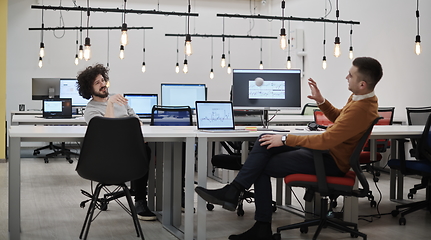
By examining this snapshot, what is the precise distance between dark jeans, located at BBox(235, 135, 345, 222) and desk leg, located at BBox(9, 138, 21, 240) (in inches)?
54.6

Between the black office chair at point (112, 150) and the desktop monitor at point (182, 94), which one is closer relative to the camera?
the black office chair at point (112, 150)

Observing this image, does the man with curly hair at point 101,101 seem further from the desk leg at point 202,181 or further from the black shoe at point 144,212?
the desk leg at point 202,181

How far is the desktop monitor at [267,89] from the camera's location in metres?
4.13

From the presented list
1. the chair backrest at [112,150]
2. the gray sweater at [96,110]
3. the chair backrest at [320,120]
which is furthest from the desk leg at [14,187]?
the chair backrest at [320,120]

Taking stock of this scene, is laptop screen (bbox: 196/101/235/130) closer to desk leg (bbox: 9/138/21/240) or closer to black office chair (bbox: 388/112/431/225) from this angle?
desk leg (bbox: 9/138/21/240)

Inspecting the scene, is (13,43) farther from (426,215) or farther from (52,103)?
(426,215)

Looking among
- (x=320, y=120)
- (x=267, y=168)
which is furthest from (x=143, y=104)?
(x=267, y=168)

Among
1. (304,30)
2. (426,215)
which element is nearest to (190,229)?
(426,215)

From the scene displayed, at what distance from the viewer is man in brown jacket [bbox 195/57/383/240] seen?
3.01 m

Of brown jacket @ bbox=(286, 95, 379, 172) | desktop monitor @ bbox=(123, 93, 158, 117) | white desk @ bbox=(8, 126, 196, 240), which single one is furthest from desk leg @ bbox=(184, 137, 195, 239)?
desktop monitor @ bbox=(123, 93, 158, 117)

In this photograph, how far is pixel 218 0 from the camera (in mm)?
12195

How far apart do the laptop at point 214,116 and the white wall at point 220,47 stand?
4.41m

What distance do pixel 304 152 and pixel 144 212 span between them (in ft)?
4.95

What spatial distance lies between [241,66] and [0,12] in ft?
20.6
